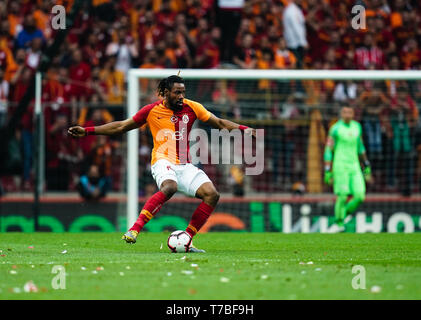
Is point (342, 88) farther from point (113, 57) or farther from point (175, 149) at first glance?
point (175, 149)

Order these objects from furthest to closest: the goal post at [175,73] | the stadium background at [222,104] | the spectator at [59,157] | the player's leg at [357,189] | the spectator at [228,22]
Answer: the spectator at [228,22], the stadium background at [222,104], the spectator at [59,157], the goal post at [175,73], the player's leg at [357,189]

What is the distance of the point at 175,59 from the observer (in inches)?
759

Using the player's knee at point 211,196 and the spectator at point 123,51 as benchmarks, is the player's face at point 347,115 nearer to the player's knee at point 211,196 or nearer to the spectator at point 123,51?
the spectator at point 123,51

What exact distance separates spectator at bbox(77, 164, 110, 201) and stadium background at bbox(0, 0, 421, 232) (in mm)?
134

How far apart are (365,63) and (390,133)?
2554 millimetres

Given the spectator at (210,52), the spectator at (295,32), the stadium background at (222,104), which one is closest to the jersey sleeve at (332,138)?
the stadium background at (222,104)

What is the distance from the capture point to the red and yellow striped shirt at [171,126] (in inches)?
440

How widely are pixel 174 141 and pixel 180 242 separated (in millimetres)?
1375

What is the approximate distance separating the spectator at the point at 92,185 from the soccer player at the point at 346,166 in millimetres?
4345

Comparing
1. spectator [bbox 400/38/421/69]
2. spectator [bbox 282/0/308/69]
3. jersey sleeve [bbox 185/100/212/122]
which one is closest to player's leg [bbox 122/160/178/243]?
jersey sleeve [bbox 185/100/212/122]

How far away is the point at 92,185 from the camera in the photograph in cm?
1706

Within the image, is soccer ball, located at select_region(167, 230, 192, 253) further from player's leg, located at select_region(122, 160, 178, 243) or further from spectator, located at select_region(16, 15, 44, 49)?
spectator, located at select_region(16, 15, 44, 49)
